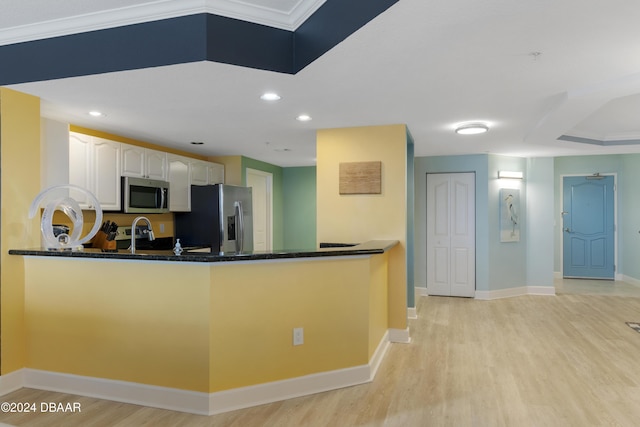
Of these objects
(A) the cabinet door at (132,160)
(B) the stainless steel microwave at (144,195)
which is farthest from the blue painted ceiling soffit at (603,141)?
(A) the cabinet door at (132,160)

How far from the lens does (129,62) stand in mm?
2537

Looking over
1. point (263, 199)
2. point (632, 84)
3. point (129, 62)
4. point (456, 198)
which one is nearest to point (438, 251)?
point (456, 198)

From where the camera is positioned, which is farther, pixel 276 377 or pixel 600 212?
pixel 600 212

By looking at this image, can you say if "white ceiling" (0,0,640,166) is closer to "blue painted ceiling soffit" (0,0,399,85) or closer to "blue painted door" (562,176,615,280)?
"blue painted ceiling soffit" (0,0,399,85)

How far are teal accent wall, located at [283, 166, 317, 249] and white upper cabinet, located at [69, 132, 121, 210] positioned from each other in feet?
12.1

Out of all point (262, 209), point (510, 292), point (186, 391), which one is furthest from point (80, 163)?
point (510, 292)

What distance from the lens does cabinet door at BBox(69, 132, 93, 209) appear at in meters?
3.94

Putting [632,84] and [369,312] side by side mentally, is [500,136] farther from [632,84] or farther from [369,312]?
[369,312]

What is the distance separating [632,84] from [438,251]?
4020mm

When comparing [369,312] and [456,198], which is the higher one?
[456,198]

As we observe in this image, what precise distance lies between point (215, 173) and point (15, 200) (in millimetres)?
3257

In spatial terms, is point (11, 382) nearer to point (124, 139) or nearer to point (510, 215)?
point (124, 139)

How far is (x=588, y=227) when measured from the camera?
309 inches

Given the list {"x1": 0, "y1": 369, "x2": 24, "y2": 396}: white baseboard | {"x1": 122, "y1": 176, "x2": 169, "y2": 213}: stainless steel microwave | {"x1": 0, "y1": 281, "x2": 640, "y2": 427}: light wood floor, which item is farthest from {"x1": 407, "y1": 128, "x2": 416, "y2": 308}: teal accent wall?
{"x1": 0, "y1": 369, "x2": 24, "y2": 396}: white baseboard
